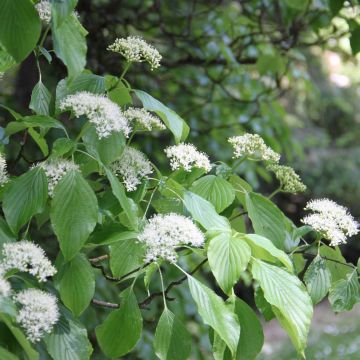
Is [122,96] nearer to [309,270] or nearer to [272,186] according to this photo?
[309,270]

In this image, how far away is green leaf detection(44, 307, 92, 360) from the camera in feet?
3.16

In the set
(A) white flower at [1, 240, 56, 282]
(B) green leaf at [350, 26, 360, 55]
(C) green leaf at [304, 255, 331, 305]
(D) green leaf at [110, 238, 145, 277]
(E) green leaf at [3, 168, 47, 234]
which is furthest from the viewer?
(B) green leaf at [350, 26, 360, 55]

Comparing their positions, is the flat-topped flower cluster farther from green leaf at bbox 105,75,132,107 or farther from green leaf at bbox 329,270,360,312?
green leaf at bbox 329,270,360,312

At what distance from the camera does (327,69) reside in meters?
8.09

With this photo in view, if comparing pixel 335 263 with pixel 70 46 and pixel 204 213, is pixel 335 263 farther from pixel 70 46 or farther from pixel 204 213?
pixel 70 46

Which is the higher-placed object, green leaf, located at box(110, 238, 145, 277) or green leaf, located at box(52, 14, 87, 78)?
green leaf, located at box(52, 14, 87, 78)

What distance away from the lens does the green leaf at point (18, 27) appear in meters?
0.95

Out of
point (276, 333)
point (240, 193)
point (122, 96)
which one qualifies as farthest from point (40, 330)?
point (276, 333)

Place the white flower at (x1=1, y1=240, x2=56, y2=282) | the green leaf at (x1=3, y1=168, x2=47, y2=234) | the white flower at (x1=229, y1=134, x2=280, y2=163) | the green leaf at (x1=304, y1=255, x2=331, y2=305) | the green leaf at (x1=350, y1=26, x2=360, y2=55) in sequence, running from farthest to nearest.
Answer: the green leaf at (x1=350, y1=26, x2=360, y2=55), the white flower at (x1=229, y1=134, x2=280, y2=163), the green leaf at (x1=304, y1=255, x2=331, y2=305), the green leaf at (x1=3, y1=168, x2=47, y2=234), the white flower at (x1=1, y1=240, x2=56, y2=282)

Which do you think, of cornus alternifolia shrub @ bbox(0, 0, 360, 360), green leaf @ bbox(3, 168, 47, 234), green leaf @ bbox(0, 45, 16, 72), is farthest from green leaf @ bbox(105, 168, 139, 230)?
green leaf @ bbox(0, 45, 16, 72)

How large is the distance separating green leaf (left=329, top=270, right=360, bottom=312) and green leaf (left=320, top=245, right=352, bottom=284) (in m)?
0.08

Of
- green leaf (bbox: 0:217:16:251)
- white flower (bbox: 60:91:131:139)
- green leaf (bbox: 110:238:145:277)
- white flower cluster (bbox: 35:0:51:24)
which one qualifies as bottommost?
green leaf (bbox: 110:238:145:277)

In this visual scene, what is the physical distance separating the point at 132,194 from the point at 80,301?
8.6 inches

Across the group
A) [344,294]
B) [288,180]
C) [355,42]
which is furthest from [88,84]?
[355,42]
